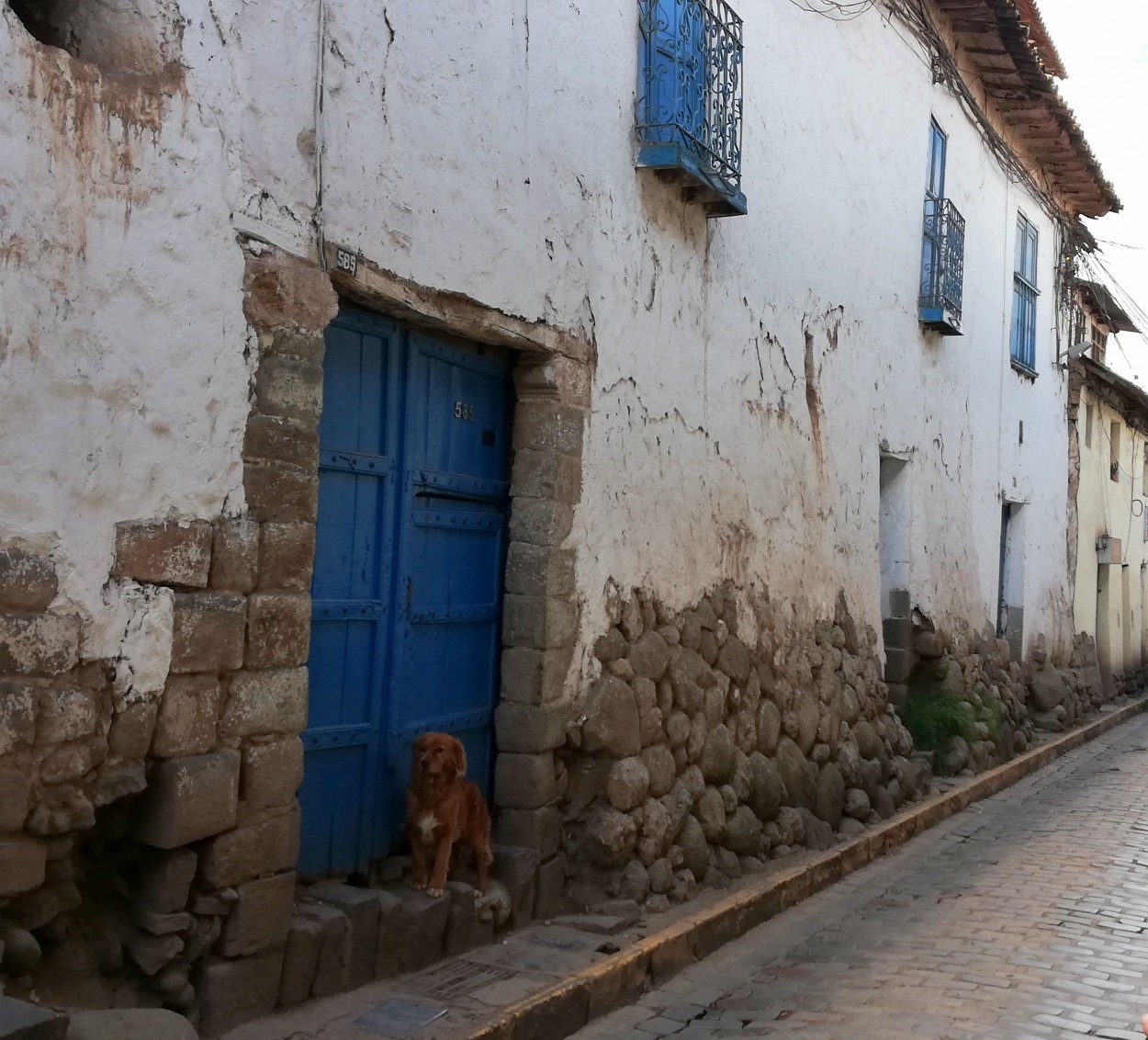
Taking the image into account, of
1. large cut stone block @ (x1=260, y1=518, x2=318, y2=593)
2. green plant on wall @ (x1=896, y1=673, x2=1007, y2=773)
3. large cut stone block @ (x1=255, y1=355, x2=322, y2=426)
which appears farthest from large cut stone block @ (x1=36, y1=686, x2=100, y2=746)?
green plant on wall @ (x1=896, y1=673, x2=1007, y2=773)

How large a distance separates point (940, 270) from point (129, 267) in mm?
8551

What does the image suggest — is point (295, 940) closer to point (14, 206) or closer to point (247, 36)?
point (14, 206)

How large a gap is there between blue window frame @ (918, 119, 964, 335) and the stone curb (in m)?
4.04

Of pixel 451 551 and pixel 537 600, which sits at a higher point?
pixel 451 551

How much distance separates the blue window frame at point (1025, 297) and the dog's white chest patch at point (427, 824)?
10.5m

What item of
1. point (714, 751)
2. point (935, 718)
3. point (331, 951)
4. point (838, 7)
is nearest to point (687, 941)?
point (714, 751)

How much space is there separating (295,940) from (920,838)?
17.8 ft

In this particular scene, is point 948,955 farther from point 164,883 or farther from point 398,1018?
point 164,883

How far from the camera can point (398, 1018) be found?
13.3 feet

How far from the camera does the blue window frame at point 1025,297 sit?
1370 cm

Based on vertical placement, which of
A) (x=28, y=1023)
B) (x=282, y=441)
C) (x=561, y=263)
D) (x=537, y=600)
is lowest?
(x=28, y=1023)

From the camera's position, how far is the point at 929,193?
35.5 feet

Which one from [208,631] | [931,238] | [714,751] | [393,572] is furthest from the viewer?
[931,238]

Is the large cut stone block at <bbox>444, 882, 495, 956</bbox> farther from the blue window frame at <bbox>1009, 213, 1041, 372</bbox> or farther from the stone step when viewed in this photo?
the blue window frame at <bbox>1009, 213, 1041, 372</bbox>
